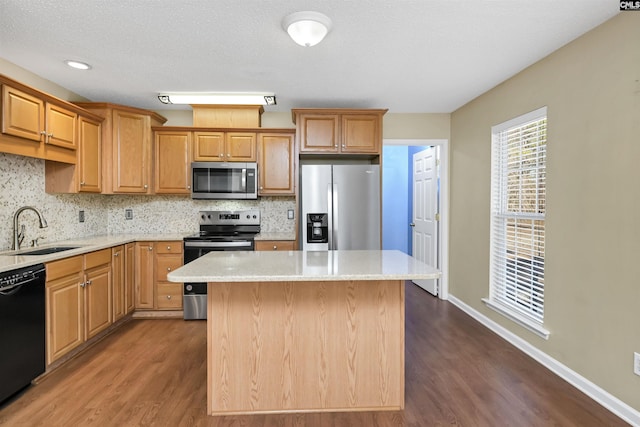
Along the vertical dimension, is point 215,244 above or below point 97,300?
above

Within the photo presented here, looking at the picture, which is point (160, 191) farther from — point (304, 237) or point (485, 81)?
point (485, 81)

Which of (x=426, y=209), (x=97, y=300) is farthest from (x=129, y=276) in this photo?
(x=426, y=209)

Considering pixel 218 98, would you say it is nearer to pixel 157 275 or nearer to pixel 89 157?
pixel 89 157

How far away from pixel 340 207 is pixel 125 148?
2411 millimetres

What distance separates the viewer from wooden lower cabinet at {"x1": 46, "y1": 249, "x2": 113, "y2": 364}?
7.69 ft

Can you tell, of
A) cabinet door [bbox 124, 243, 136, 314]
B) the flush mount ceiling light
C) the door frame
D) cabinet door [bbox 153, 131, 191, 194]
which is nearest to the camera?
the flush mount ceiling light

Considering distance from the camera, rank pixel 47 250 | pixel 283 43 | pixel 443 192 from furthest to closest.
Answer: pixel 443 192, pixel 47 250, pixel 283 43

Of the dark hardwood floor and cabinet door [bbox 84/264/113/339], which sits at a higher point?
cabinet door [bbox 84/264/113/339]

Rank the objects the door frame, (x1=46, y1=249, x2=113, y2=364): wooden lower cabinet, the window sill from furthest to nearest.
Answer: the door frame
the window sill
(x1=46, y1=249, x2=113, y2=364): wooden lower cabinet

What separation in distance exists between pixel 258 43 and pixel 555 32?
6.69 feet

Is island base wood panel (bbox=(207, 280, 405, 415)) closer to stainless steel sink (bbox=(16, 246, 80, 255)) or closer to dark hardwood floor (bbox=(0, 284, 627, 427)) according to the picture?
dark hardwood floor (bbox=(0, 284, 627, 427))

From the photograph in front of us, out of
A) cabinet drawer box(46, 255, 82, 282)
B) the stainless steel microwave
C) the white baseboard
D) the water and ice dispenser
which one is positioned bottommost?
the white baseboard

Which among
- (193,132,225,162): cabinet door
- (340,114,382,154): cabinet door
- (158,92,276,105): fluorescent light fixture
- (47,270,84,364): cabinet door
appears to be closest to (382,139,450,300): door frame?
(340,114,382,154): cabinet door

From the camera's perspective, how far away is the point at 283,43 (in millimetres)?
2340
